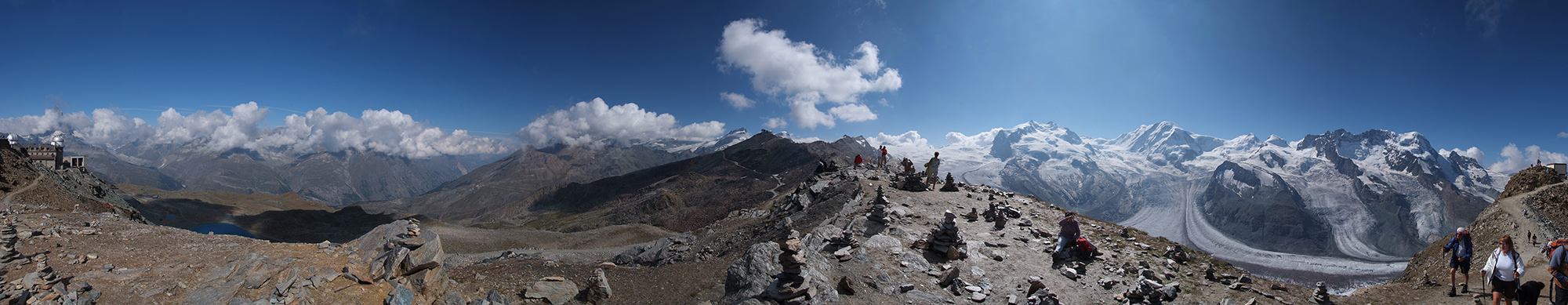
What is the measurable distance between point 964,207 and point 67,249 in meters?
33.7

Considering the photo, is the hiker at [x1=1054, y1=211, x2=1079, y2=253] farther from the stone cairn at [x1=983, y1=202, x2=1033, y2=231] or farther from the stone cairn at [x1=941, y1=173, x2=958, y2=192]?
the stone cairn at [x1=941, y1=173, x2=958, y2=192]

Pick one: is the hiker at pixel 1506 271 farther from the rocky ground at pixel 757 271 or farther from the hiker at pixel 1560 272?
the rocky ground at pixel 757 271

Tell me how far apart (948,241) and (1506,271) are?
513 inches

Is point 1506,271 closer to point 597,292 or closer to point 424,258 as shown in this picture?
point 597,292

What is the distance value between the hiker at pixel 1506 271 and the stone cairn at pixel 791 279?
653 inches

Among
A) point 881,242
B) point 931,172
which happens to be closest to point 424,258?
point 881,242

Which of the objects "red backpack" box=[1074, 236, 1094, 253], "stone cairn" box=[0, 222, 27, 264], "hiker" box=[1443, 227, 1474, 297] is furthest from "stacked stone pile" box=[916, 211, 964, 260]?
"stone cairn" box=[0, 222, 27, 264]

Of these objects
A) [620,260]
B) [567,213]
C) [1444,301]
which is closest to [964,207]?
[1444,301]

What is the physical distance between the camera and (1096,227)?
20938 mm

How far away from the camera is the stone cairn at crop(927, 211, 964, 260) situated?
623 inches

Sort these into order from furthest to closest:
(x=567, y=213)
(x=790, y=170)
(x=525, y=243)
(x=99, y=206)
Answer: (x=567, y=213), (x=790, y=170), (x=525, y=243), (x=99, y=206)

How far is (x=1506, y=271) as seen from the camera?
38.3ft

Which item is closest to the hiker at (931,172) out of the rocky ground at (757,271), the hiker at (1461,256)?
the rocky ground at (757,271)

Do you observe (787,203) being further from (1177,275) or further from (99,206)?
(99,206)
